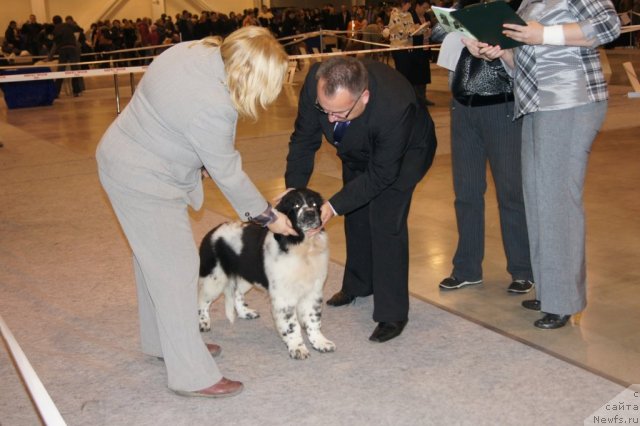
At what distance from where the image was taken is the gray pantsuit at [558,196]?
3.91 m

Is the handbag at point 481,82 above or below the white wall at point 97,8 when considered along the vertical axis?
below

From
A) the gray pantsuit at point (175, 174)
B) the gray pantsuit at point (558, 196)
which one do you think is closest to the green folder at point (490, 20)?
the gray pantsuit at point (558, 196)

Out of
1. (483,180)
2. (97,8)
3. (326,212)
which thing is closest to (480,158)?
(483,180)

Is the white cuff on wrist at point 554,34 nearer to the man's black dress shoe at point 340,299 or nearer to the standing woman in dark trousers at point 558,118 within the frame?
the standing woman in dark trousers at point 558,118

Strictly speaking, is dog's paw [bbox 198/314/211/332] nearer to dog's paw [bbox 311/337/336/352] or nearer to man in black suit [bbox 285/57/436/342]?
dog's paw [bbox 311/337/336/352]

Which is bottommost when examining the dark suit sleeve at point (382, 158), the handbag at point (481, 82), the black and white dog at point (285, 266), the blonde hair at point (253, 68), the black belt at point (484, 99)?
the black and white dog at point (285, 266)

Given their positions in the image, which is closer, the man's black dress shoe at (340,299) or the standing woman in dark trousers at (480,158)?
the standing woman in dark trousers at (480,158)

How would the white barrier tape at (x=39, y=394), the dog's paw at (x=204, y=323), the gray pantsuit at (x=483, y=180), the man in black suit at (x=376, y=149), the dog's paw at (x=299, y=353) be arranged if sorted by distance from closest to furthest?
the white barrier tape at (x=39, y=394) → the man in black suit at (x=376, y=149) → the dog's paw at (x=299, y=353) → the dog's paw at (x=204, y=323) → the gray pantsuit at (x=483, y=180)

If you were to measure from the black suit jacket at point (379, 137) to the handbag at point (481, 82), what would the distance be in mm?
613

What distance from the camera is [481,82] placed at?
454 centimetres

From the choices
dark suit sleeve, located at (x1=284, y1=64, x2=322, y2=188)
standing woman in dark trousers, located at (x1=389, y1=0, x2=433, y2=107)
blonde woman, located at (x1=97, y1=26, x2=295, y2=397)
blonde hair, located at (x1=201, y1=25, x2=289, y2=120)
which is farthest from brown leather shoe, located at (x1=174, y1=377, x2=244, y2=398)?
standing woman in dark trousers, located at (x1=389, y1=0, x2=433, y2=107)

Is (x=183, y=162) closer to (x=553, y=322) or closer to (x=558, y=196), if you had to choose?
(x=558, y=196)

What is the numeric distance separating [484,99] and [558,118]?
2.34 feet

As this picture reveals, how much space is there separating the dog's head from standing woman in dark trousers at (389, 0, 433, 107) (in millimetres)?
8741
